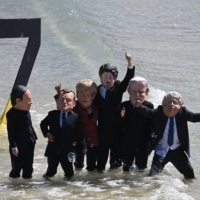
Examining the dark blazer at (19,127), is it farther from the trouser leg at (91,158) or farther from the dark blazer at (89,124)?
the trouser leg at (91,158)

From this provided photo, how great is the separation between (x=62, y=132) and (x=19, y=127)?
0.43 meters

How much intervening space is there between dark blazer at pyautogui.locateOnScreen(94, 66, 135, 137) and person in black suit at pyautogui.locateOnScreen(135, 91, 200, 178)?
0.36 metres

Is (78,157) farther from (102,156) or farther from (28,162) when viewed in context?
(28,162)

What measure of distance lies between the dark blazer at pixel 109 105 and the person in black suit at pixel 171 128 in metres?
0.36

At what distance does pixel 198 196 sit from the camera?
6832 millimetres

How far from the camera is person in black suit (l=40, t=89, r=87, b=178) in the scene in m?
6.80

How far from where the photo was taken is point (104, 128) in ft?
23.5

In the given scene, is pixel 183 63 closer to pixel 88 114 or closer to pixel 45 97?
pixel 45 97

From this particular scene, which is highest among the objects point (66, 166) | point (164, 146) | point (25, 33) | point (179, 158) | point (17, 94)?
point (25, 33)

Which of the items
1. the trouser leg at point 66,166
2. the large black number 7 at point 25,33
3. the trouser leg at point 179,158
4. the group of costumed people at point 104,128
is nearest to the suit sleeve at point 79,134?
the group of costumed people at point 104,128

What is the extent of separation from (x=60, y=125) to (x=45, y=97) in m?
4.44

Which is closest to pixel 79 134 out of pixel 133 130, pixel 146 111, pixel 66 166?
pixel 66 166

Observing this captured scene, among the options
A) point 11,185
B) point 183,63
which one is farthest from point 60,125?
point 183,63

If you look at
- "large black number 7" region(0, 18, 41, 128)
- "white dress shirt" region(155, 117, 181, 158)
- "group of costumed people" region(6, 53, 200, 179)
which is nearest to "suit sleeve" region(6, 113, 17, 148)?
"group of costumed people" region(6, 53, 200, 179)
